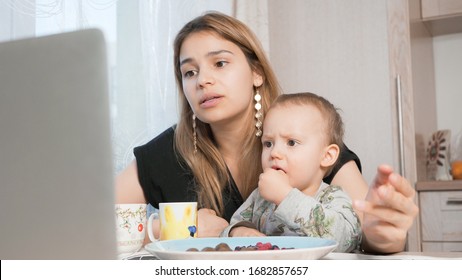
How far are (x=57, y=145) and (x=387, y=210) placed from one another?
0.29m

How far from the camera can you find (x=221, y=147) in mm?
1046

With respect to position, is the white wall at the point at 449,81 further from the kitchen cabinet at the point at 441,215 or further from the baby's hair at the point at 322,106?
the baby's hair at the point at 322,106

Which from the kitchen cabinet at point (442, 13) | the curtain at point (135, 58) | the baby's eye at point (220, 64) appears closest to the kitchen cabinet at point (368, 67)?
the kitchen cabinet at point (442, 13)

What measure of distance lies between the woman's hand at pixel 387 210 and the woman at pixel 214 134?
0.33 metres

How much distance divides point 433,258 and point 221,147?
60 centimetres

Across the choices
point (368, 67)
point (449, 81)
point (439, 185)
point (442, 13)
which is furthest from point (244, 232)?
point (449, 81)

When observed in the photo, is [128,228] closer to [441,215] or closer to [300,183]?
[300,183]

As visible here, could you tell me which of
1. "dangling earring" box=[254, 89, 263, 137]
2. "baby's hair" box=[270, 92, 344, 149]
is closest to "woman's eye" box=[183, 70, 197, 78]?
"dangling earring" box=[254, 89, 263, 137]

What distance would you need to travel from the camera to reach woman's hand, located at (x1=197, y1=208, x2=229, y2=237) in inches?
30.1

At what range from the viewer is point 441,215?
148 cm

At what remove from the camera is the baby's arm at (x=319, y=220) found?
584 millimetres

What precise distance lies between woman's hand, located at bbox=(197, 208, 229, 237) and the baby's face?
125 mm

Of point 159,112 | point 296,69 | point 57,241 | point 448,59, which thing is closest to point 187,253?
point 57,241
